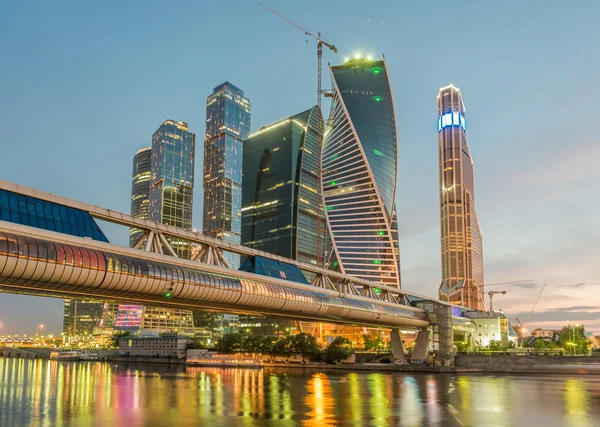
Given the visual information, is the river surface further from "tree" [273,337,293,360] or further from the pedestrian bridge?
"tree" [273,337,293,360]

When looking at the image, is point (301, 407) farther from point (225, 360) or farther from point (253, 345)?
point (253, 345)

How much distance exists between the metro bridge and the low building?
89.5 meters

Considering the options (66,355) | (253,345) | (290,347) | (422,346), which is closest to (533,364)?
(422,346)

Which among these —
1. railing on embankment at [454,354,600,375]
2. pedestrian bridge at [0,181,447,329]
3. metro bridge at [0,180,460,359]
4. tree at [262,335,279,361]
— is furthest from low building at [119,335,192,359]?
metro bridge at [0,180,460,359]

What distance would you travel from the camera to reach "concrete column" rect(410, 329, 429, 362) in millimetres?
113375

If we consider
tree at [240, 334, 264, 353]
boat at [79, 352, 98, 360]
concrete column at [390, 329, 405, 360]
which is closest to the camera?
concrete column at [390, 329, 405, 360]

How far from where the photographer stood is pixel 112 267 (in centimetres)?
4312

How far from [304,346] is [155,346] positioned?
2350 inches

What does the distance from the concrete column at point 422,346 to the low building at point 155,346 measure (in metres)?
65.9

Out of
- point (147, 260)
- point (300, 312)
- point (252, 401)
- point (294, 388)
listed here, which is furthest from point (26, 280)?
point (300, 312)

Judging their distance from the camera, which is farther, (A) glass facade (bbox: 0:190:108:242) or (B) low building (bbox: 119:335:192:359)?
(B) low building (bbox: 119:335:192:359)

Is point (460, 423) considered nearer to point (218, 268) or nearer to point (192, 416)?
point (192, 416)

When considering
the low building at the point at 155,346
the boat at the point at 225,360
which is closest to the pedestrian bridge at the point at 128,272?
the boat at the point at 225,360

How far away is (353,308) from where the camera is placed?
80.8 metres
